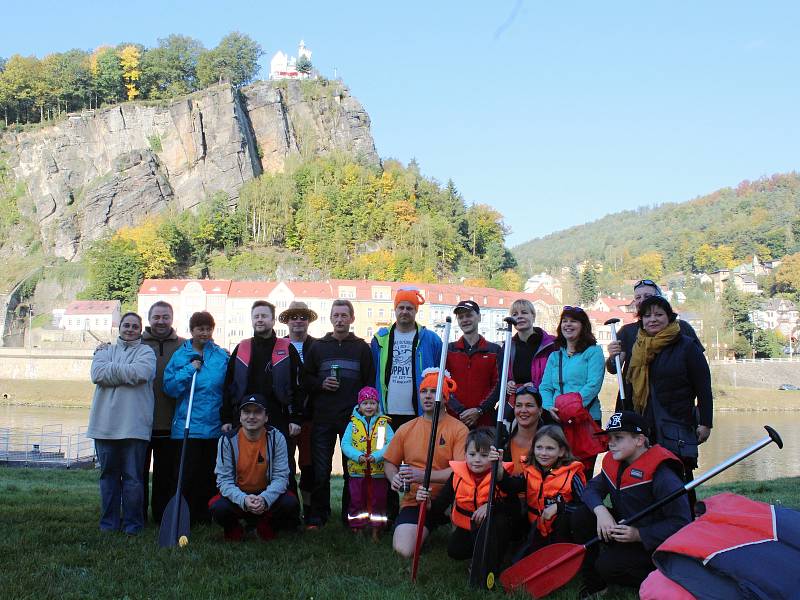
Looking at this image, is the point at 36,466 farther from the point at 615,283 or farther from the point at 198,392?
the point at 615,283

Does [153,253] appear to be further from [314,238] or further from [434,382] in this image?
[434,382]

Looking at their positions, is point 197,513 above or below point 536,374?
below

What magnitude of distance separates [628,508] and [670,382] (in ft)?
4.53

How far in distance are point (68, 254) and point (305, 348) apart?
81.6m

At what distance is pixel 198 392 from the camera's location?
7082 mm

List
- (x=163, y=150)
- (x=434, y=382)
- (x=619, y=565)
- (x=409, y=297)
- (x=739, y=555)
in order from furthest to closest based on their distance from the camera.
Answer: (x=163, y=150), (x=409, y=297), (x=434, y=382), (x=619, y=565), (x=739, y=555)

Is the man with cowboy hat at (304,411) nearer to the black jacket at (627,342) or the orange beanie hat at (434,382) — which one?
the orange beanie hat at (434,382)

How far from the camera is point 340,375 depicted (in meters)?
7.24

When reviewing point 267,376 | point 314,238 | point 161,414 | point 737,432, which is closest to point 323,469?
point 267,376

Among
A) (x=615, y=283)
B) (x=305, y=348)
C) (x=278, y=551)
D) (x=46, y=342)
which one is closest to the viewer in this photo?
(x=278, y=551)

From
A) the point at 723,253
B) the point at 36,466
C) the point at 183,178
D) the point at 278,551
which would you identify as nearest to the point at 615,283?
the point at 723,253

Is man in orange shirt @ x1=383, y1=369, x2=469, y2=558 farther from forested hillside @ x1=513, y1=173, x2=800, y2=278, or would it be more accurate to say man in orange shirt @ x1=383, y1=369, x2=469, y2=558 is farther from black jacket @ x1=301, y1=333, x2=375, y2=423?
forested hillside @ x1=513, y1=173, x2=800, y2=278

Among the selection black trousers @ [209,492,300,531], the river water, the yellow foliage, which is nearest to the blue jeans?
black trousers @ [209,492,300,531]

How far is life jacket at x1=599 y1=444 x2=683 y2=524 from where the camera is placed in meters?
4.80
